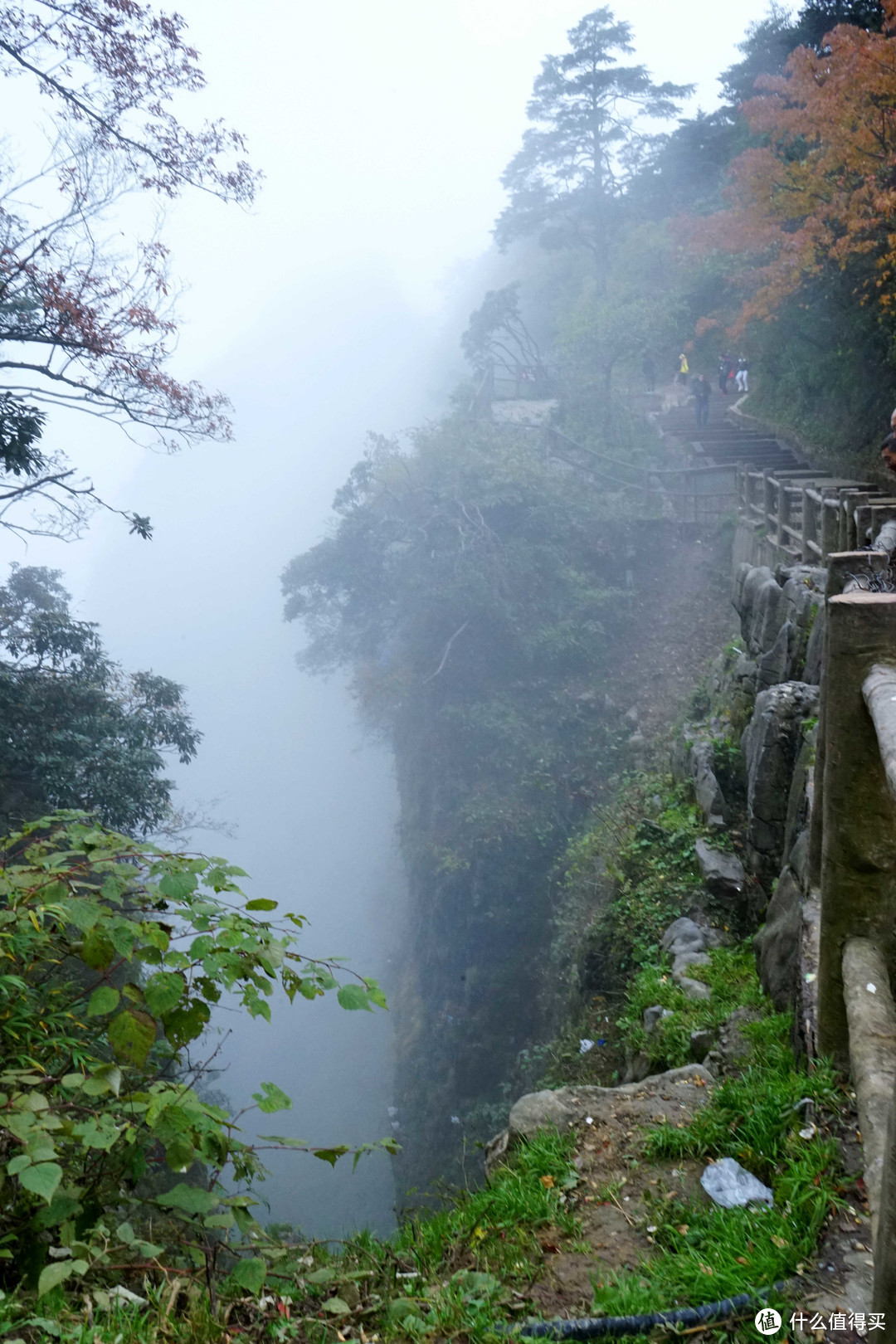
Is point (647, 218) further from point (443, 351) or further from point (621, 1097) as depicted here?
point (621, 1097)

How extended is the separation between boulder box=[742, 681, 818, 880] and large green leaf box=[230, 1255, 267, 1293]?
4.75 m

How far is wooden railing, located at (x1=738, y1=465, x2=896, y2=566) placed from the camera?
19.8 ft

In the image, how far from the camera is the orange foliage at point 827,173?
10273 millimetres

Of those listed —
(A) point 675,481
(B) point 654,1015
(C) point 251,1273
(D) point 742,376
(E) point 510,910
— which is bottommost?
(E) point 510,910

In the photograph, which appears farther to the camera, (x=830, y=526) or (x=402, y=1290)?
(x=830, y=526)

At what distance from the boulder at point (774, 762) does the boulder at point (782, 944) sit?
1.47 m

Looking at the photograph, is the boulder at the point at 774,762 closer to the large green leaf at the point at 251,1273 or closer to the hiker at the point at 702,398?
the large green leaf at the point at 251,1273

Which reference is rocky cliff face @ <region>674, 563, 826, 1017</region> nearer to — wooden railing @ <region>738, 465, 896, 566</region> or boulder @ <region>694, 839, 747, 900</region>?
boulder @ <region>694, 839, 747, 900</region>

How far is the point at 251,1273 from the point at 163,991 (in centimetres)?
71

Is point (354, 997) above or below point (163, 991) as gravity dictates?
below

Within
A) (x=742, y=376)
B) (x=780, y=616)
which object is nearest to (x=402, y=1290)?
(x=780, y=616)

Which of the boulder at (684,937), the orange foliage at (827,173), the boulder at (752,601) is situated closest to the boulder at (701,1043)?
the boulder at (684,937)

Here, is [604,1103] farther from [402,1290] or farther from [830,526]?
[830,526]

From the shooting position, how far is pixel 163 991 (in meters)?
2.04
